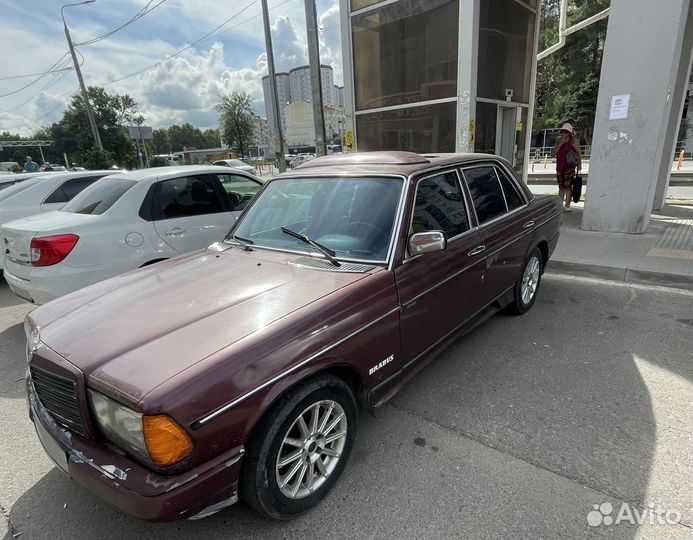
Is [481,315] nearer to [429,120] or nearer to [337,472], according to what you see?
[337,472]

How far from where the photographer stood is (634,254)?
5.96 meters

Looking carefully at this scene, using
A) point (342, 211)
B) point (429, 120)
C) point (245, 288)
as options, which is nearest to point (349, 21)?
point (429, 120)

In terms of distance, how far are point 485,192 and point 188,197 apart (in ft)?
11.4

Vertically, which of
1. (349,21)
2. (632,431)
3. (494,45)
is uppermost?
(349,21)

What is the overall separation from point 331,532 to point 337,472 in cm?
31

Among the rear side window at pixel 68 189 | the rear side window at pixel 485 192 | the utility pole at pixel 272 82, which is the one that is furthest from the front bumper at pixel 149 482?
the utility pole at pixel 272 82

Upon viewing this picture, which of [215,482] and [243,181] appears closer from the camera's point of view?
[215,482]

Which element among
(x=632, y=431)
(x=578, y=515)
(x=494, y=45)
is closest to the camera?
(x=578, y=515)

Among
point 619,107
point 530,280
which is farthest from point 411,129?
point 530,280

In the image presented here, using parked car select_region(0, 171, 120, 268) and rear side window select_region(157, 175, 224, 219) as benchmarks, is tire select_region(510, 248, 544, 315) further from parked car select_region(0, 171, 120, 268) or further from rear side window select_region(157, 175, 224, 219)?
parked car select_region(0, 171, 120, 268)

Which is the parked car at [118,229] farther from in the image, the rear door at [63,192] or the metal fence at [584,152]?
the metal fence at [584,152]

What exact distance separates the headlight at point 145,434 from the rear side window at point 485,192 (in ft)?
9.23

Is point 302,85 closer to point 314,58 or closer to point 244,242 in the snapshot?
point 314,58

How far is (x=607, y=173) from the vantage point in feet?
22.5
